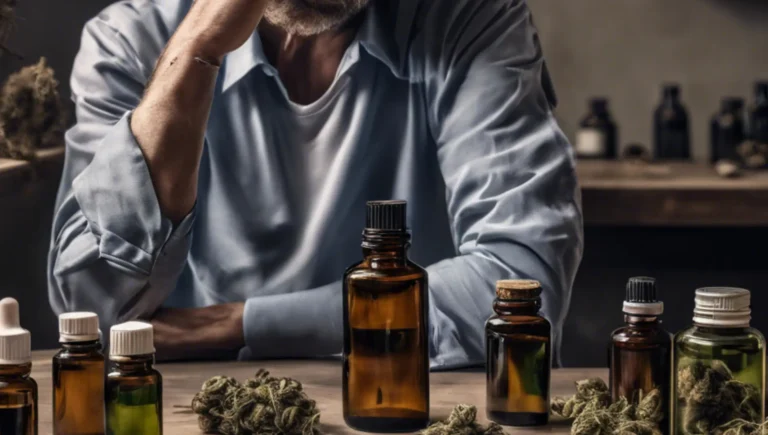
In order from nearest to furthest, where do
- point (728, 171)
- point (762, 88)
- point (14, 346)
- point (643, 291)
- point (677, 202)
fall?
point (14, 346) → point (643, 291) → point (677, 202) → point (728, 171) → point (762, 88)

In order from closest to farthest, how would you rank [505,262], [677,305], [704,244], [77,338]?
[77,338] < [505,262] < [677,305] < [704,244]

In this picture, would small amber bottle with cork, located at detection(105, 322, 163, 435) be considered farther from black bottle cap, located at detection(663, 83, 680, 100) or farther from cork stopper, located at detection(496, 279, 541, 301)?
black bottle cap, located at detection(663, 83, 680, 100)

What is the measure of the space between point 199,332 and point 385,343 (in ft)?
1.28

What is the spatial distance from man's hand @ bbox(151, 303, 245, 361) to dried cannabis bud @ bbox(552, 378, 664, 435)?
48 cm

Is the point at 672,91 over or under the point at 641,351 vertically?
over

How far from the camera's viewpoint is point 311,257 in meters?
1.58

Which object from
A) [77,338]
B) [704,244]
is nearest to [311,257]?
[77,338]

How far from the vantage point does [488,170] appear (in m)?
1.54

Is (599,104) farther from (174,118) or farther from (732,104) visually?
(174,118)

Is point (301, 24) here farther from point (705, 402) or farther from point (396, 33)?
point (705, 402)

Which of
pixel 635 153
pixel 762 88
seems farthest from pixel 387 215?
pixel 762 88

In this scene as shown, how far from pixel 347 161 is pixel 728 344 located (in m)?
0.60

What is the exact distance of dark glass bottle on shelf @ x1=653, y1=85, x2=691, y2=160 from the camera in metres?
3.03

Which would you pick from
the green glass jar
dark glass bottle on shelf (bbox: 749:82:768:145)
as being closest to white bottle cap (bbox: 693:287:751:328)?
Answer: the green glass jar
